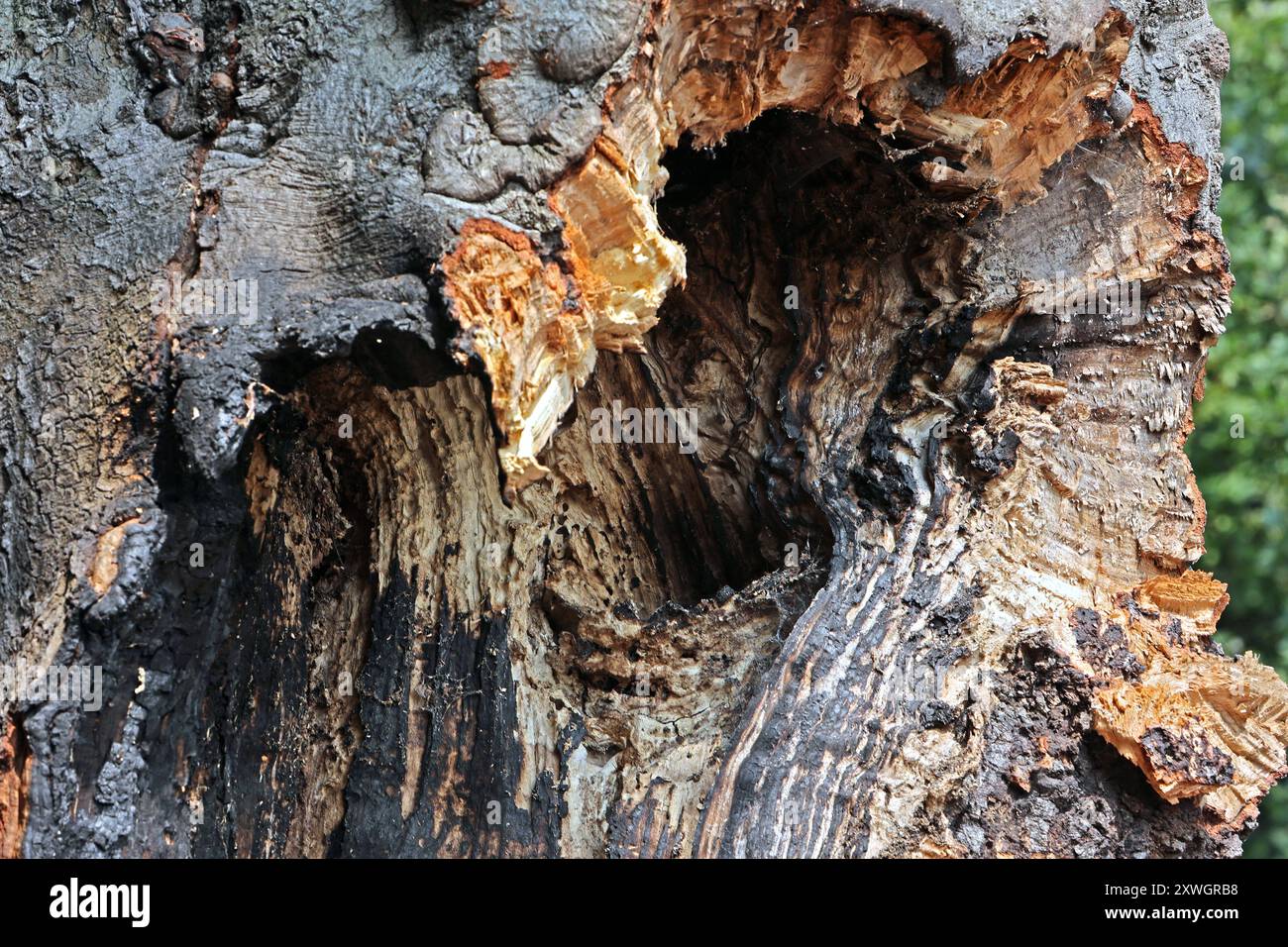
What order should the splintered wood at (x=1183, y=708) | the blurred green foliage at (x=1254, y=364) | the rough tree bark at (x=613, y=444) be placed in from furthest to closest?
the blurred green foliage at (x=1254, y=364)
the splintered wood at (x=1183, y=708)
the rough tree bark at (x=613, y=444)

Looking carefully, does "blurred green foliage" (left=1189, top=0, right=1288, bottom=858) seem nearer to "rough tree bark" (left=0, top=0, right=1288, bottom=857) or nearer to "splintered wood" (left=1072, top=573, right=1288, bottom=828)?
"rough tree bark" (left=0, top=0, right=1288, bottom=857)

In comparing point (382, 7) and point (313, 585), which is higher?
point (382, 7)

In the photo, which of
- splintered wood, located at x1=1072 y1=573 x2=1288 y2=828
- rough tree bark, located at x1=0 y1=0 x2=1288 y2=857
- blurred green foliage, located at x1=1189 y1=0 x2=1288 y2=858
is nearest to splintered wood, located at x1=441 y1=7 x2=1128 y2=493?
rough tree bark, located at x1=0 y1=0 x2=1288 y2=857

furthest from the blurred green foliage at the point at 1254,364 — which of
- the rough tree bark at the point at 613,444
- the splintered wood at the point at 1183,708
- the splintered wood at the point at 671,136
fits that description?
the splintered wood at the point at 671,136

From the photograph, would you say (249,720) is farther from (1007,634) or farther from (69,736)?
(1007,634)

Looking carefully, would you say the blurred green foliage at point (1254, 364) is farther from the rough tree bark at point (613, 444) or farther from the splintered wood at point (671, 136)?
the splintered wood at point (671, 136)

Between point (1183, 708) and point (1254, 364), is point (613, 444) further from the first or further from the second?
point (1254, 364)

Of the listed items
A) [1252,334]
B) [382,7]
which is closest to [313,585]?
[382,7]

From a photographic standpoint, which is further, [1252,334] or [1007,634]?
[1252,334]
